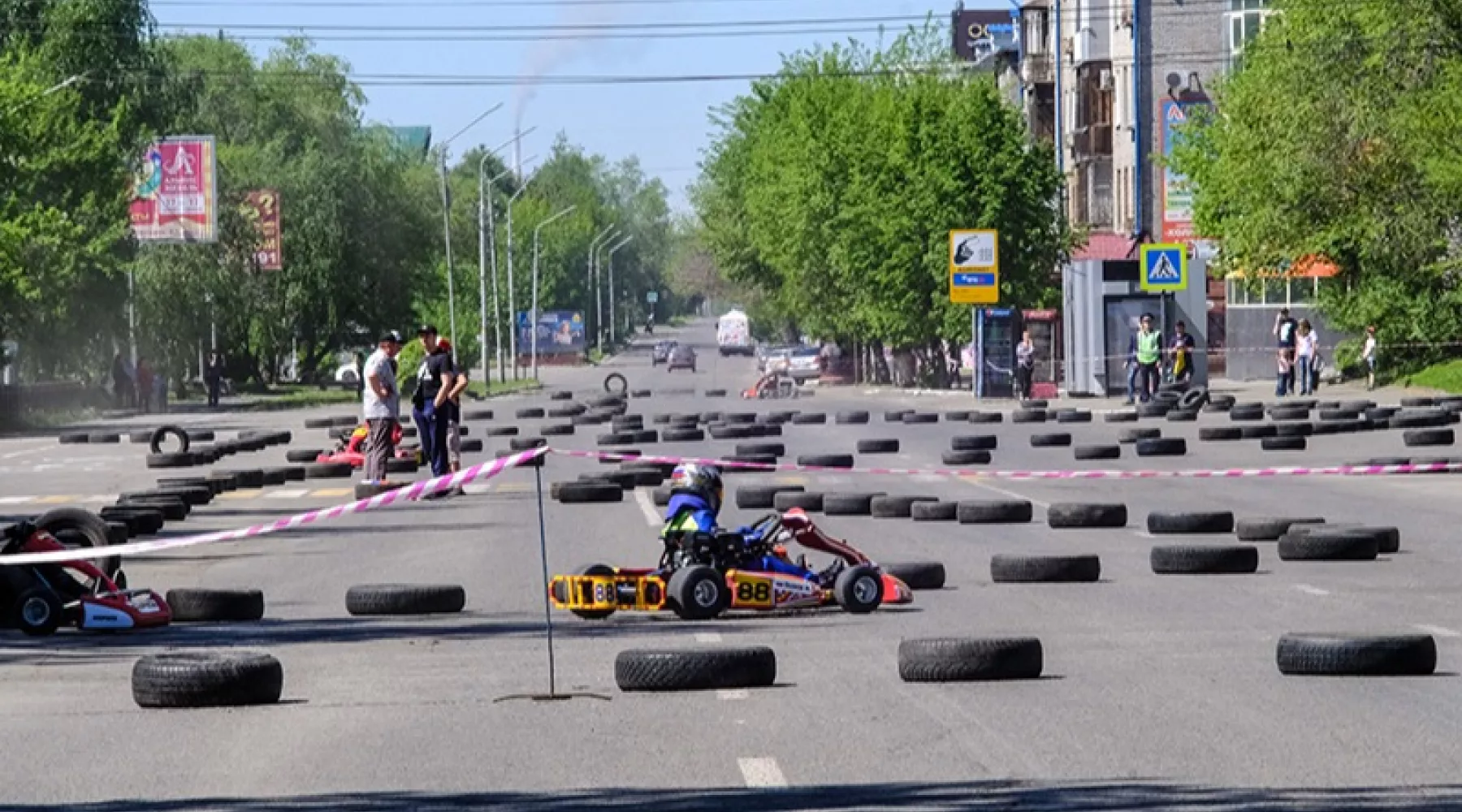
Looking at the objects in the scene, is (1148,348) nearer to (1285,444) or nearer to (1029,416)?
(1029,416)

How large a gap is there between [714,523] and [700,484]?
24cm

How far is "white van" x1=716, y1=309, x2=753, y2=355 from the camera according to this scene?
165 m

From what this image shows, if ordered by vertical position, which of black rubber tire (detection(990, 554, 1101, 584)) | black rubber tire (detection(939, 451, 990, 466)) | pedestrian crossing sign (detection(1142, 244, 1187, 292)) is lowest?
black rubber tire (detection(939, 451, 990, 466))

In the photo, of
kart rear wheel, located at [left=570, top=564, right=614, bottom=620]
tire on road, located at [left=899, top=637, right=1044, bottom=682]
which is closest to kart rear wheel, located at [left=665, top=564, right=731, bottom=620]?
kart rear wheel, located at [left=570, top=564, right=614, bottom=620]

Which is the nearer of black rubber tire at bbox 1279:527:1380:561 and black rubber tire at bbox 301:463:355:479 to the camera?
black rubber tire at bbox 1279:527:1380:561

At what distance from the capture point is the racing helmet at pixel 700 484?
50.6 feet

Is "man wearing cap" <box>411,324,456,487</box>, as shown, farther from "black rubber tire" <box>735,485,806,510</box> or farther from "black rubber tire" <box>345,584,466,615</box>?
"black rubber tire" <box>345,584,466,615</box>

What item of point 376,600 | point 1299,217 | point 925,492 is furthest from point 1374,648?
point 1299,217

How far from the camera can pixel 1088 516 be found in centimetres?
2212

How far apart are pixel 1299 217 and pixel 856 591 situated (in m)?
45.5

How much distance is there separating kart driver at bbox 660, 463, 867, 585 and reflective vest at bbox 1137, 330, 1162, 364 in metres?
37.3

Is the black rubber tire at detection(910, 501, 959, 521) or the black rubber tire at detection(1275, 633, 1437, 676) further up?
the black rubber tire at detection(1275, 633, 1437, 676)

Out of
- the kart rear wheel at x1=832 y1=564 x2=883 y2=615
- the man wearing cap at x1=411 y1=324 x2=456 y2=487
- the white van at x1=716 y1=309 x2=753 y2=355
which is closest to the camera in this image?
the kart rear wheel at x1=832 y1=564 x2=883 y2=615

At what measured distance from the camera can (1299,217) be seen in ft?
193
